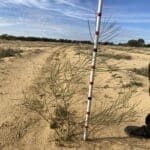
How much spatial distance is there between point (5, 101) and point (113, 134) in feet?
14.0

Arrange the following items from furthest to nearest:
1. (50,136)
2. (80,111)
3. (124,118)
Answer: (80,111)
(124,118)
(50,136)

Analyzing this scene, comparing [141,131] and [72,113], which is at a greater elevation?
[141,131]

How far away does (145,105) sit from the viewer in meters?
12.3

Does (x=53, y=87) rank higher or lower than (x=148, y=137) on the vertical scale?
higher

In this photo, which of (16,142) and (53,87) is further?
(53,87)

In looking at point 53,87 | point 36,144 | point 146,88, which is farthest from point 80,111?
point 146,88

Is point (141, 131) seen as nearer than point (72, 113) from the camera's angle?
Yes

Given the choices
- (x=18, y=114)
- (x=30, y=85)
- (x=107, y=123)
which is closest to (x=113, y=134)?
(x=107, y=123)

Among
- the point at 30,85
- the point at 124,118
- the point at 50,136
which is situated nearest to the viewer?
the point at 50,136

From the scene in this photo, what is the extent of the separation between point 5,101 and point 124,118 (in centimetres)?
388

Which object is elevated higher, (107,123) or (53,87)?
(53,87)

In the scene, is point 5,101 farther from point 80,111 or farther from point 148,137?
point 148,137

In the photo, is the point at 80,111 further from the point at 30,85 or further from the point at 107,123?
the point at 30,85

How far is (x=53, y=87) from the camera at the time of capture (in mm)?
9766
